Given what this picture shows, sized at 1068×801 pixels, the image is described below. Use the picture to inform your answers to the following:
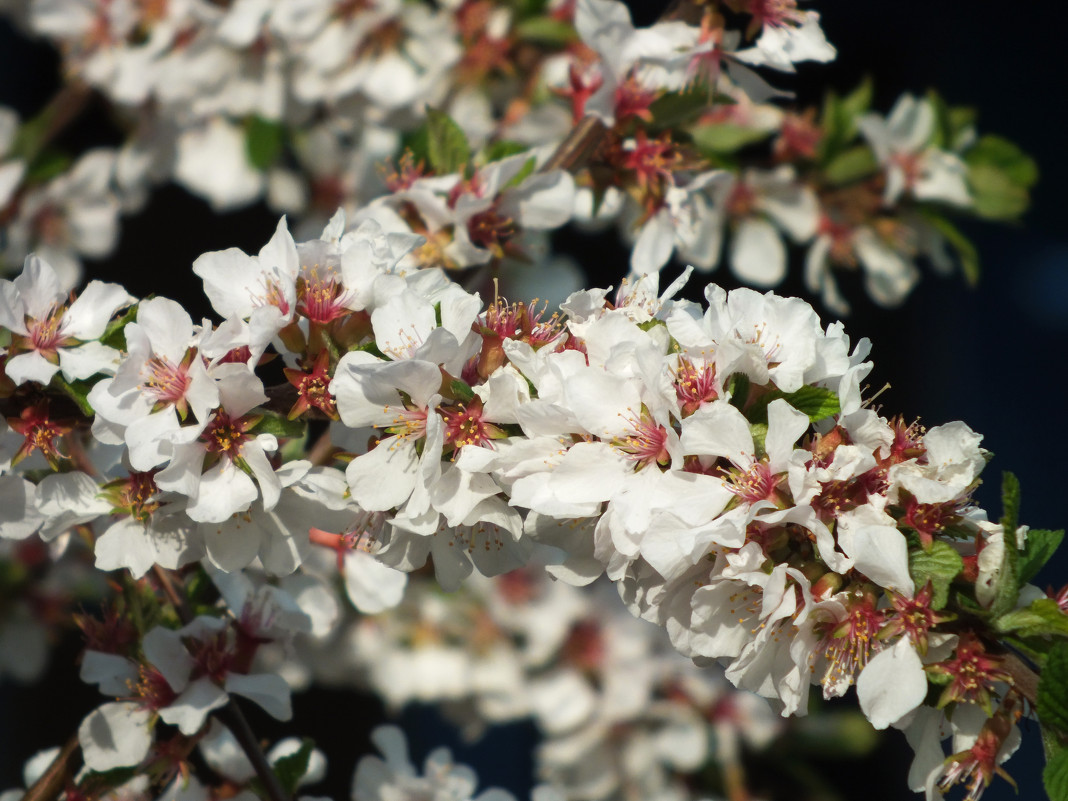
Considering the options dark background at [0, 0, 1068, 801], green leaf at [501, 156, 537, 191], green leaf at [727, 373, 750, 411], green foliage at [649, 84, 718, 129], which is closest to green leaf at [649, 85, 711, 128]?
green foliage at [649, 84, 718, 129]

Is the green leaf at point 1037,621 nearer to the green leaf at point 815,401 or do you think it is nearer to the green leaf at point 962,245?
the green leaf at point 815,401

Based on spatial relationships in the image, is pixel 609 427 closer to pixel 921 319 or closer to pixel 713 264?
pixel 713 264

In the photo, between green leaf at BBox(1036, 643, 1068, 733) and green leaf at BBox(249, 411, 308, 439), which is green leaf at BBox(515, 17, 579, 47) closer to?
green leaf at BBox(249, 411, 308, 439)

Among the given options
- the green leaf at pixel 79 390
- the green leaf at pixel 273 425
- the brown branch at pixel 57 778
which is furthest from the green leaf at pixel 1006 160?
the brown branch at pixel 57 778

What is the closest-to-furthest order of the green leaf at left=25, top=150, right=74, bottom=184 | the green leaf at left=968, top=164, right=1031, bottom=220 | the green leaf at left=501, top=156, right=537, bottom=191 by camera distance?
the green leaf at left=501, top=156, right=537, bottom=191
the green leaf at left=968, top=164, right=1031, bottom=220
the green leaf at left=25, top=150, right=74, bottom=184

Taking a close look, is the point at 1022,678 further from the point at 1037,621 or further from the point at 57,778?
the point at 57,778

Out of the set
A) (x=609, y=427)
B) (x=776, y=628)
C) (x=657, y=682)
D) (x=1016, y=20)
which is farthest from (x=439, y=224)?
(x=1016, y=20)
